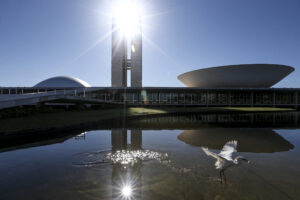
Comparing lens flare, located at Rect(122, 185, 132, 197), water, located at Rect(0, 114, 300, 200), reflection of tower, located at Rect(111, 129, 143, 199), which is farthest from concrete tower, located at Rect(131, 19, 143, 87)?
lens flare, located at Rect(122, 185, 132, 197)

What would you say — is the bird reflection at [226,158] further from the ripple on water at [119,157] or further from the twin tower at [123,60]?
the twin tower at [123,60]

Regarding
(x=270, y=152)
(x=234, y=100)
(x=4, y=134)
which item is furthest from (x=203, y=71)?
(x=4, y=134)

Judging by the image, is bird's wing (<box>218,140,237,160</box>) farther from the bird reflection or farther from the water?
the water

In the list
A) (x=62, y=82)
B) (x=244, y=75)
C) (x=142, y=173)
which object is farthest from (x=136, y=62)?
(x=142, y=173)

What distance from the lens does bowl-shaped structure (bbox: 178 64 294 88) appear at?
140 ft

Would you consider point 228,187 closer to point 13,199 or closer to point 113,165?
point 113,165

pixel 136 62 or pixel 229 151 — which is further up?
pixel 136 62

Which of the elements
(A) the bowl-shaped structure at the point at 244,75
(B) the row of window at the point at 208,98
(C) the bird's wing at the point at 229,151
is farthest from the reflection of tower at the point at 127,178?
(A) the bowl-shaped structure at the point at 244,75

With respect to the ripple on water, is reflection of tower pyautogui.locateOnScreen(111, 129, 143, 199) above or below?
above

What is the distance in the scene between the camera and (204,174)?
4.08 metres

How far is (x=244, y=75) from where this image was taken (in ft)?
144

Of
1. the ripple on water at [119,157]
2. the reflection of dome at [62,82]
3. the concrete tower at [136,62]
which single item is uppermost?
the concrete tower at [136,62]

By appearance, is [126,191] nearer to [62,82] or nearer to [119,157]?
[119,157]

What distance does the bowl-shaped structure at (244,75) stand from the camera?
4281 centimetres
